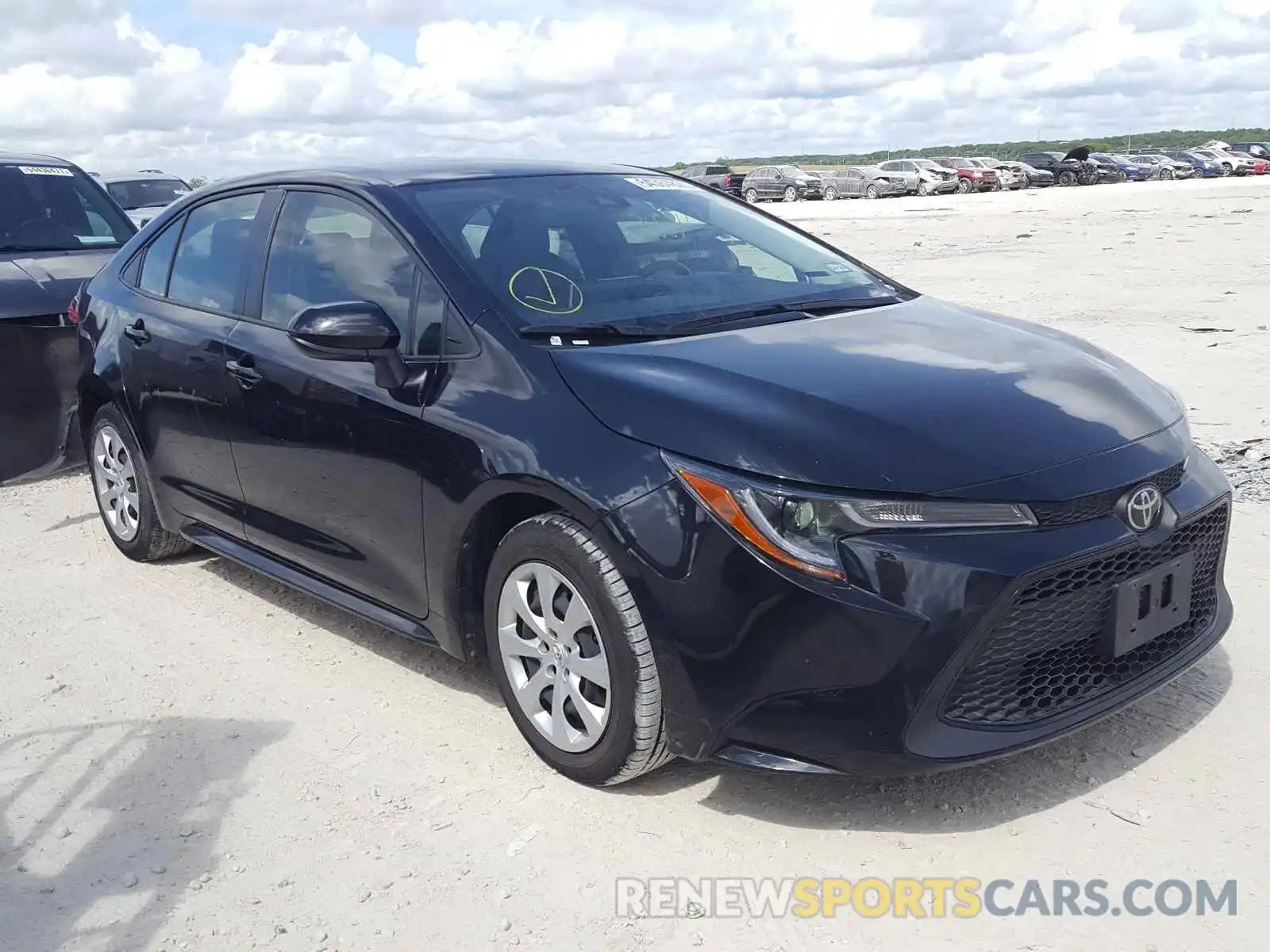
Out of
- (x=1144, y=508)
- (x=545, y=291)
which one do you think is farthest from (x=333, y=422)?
(x=1144, y=508)

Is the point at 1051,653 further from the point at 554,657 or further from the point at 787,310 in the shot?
the point at 787,310

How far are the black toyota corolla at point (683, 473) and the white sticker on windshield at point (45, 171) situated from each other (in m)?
4.12

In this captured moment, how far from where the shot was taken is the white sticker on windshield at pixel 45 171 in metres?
8.06

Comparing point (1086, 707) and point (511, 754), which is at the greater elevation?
point (1086, 707)

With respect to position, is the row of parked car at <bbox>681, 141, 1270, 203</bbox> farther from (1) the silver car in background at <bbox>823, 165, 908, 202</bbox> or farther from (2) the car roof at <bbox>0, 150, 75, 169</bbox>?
(2) the car roof at <bbox>0, 150, 75, 169</bbox>

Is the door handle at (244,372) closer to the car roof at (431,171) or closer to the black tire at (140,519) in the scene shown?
the car roof at (431,171)

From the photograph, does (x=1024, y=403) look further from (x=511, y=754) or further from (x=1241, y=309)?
(x=1241, y=309)

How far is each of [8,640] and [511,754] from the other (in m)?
2.35

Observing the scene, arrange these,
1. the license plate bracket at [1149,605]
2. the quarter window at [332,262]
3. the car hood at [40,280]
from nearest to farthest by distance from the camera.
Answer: the license plate bracket at [1149,605] → the quarter window at [332,262] → the car hood at [40,280]

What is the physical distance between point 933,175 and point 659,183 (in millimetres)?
45398

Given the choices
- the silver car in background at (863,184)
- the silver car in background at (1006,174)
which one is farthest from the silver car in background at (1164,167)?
the silver car in background at (863,184)

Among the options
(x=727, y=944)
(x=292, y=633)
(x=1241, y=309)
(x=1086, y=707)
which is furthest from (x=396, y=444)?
(x=1241, y=309)

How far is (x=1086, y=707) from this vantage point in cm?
310

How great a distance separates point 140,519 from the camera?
18.2 ft
